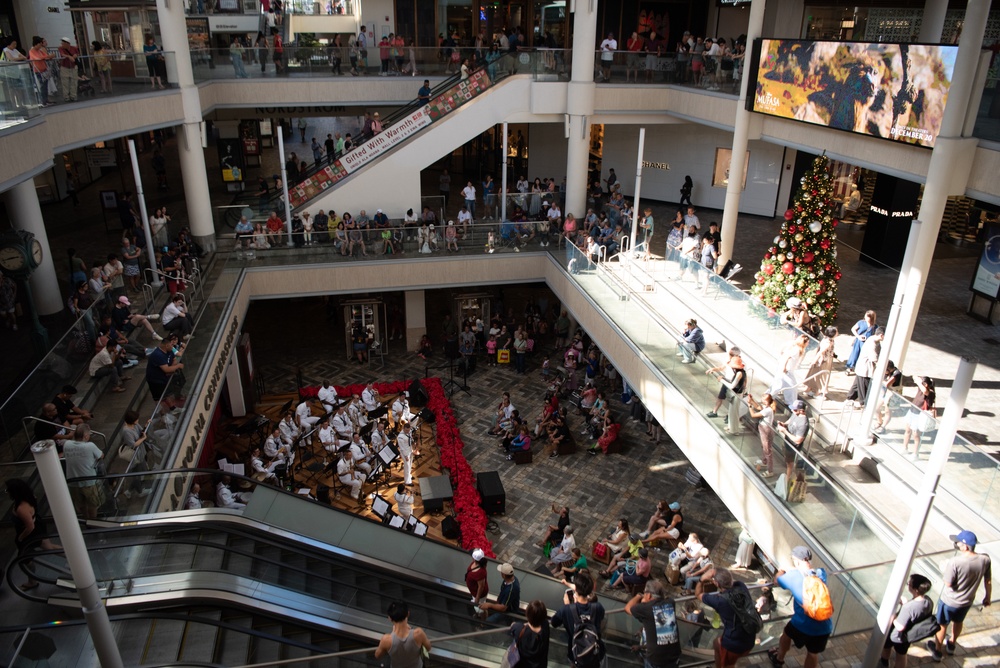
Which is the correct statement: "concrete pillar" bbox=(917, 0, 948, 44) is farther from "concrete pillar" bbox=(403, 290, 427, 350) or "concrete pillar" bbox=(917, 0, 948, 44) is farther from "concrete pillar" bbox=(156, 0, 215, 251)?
"concrete pillar" bbox=(156, 0, 215, 251)

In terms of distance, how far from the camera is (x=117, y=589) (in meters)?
→ 7.00

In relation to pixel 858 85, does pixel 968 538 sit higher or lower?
lower

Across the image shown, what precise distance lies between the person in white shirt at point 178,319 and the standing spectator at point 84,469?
4.60 metres

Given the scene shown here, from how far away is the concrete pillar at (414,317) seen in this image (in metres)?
22.2

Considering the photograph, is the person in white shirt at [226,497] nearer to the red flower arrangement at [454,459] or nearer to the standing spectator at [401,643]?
the red flower arrangement at [454,459]

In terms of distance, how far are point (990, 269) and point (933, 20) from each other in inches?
244

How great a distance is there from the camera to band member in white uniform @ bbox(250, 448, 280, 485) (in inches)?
579

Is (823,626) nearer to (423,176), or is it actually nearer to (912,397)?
(912,397)

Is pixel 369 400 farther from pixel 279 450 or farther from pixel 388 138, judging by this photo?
pixel 388 138

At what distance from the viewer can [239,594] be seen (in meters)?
7.27

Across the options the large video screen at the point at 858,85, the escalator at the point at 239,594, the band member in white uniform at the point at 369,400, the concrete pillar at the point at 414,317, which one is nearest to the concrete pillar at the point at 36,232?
the band member in white uniform at the point at 369,400

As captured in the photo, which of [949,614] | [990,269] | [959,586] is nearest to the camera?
[959,586]

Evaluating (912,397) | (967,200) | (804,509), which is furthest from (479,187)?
(804,509)

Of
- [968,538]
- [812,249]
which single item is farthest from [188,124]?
[968,538]
